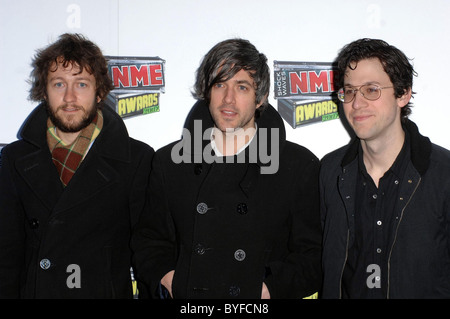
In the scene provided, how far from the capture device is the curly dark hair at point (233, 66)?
9.07 ft

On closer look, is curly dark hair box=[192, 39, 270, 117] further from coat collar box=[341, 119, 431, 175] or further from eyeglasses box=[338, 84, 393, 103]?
coat collar box=[341, 119, 431, 175]

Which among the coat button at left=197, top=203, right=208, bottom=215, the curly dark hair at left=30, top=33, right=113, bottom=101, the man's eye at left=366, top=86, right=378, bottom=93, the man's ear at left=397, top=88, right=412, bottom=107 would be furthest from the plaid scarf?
the man's ear at left=397, top=88, right=412, bottom=107

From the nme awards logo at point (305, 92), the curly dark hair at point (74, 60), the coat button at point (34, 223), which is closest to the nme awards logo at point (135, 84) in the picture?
the curly dark hair at point (74, 60)

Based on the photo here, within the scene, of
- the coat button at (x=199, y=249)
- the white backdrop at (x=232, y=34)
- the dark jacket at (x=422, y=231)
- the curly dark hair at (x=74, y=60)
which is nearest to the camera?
the dark jacket at (x=422, y=231)

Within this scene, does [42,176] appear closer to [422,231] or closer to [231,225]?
[231,225]

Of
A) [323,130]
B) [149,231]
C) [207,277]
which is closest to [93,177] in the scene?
[149,231]

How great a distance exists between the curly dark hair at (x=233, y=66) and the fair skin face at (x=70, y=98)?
0.67m

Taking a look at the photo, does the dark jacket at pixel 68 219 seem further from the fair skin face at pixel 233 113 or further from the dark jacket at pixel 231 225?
the fair skin face at pixel 233 113

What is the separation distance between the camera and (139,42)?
11.0 feet

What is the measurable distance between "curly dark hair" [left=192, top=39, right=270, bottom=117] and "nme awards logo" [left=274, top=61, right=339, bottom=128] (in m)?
0.47

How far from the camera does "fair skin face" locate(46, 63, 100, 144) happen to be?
113 inches

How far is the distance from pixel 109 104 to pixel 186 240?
3.86 feet
